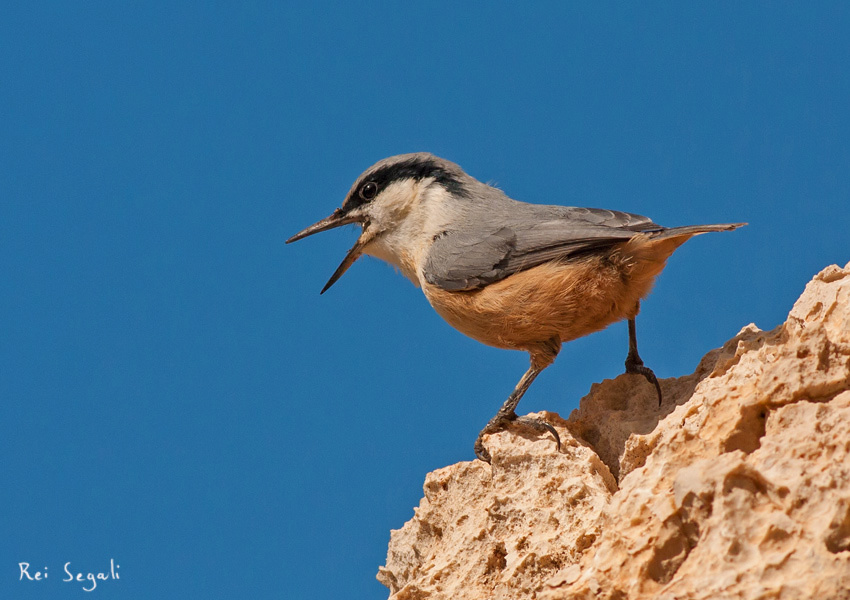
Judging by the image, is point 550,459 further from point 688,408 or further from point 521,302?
A: point 521,302

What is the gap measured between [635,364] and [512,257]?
1.06 meters

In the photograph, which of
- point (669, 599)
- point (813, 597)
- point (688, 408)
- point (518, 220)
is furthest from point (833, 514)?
point (518, 220)

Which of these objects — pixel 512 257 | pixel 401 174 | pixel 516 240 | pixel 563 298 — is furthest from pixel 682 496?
pixel 401 174

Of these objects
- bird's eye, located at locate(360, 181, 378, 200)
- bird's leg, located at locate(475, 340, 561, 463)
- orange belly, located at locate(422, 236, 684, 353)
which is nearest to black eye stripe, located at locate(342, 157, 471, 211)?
bird's eye, located at locate(360, 181, 378, 200)

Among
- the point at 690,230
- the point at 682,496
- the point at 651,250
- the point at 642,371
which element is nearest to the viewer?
the point at 682,496

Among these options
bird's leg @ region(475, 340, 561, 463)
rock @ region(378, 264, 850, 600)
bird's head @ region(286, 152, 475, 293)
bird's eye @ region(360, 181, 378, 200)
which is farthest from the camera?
bird's eye @ region(360, 181, 378, 200)

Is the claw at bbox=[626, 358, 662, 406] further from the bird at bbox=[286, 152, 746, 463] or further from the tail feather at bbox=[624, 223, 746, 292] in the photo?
the tail feather at bbox=[624, 223, 746, 292]

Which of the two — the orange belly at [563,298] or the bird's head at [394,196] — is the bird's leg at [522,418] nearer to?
the orange belly at [563,298]

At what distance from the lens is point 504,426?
5234mm

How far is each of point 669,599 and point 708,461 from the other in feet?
1.73

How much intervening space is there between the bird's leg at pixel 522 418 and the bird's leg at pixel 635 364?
19.6 inches

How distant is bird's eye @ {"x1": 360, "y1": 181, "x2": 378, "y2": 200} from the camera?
6398 millimetres

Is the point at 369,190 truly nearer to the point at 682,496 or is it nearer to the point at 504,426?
the point at 504,426

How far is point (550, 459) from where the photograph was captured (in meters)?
4.54
